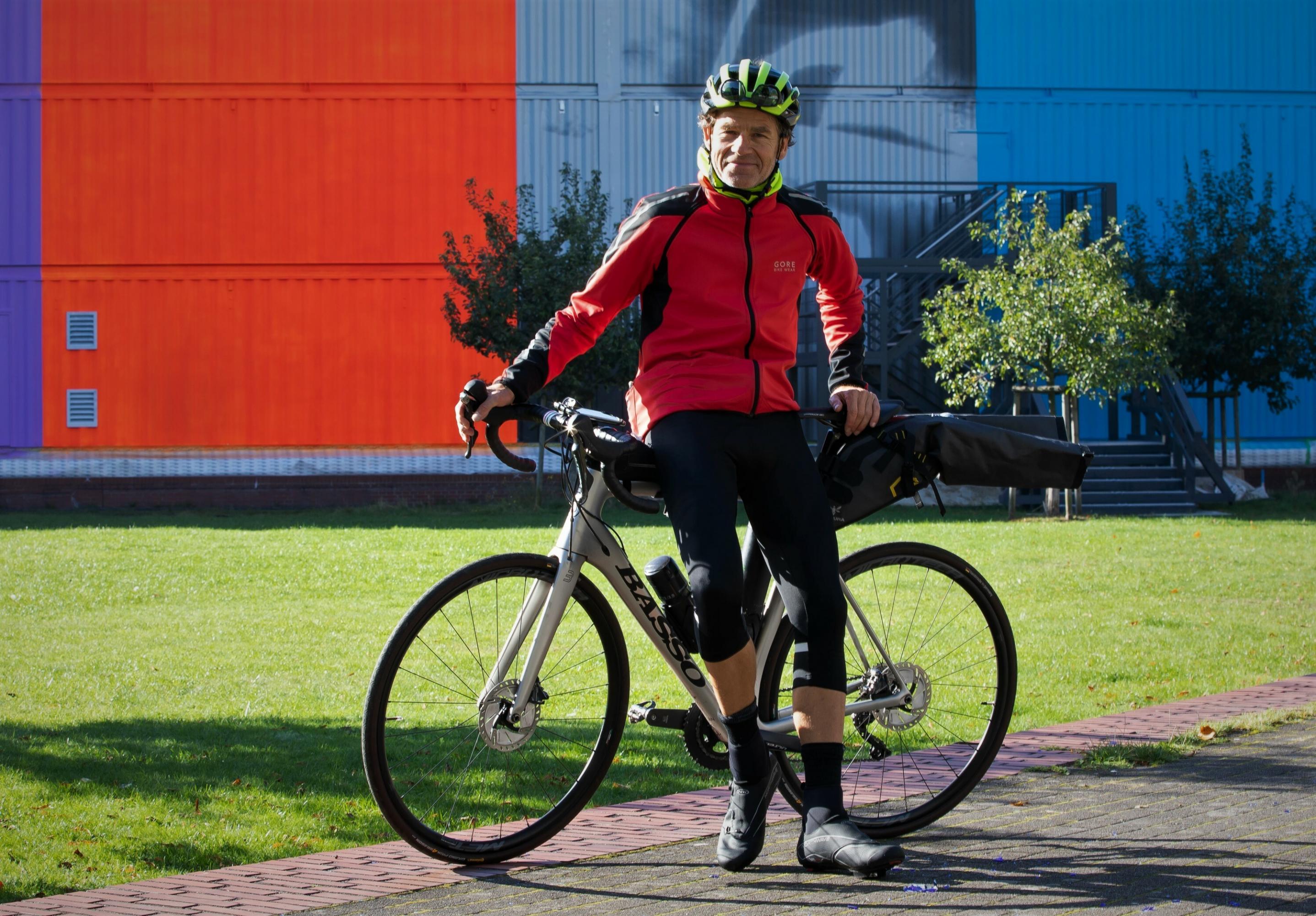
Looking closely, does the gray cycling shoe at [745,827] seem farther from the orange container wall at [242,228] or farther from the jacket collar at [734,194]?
the orange container wall at [242,228]

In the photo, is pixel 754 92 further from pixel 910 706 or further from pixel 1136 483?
pixel 1136 483

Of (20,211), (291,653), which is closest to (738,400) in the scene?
(291,653)

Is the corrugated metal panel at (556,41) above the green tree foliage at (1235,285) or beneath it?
above

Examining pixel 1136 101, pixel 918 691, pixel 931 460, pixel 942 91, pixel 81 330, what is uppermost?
pixel 942 91

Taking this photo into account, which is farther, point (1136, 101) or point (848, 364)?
point (1136, 101)

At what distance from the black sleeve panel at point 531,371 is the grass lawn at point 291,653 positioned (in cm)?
145

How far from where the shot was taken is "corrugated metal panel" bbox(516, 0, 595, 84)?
2534 cm

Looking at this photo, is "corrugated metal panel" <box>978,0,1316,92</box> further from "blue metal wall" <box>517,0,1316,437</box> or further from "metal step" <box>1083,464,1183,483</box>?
"metal step" <box>1083,464,1183,483</box>

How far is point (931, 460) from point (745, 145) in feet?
3.22

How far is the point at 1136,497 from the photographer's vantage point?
2014 cm

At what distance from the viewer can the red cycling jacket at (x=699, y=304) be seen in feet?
11.1

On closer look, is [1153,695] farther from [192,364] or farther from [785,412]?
[192,364]

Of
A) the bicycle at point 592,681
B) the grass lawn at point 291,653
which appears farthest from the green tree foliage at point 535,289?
the bicycle at point 592,681

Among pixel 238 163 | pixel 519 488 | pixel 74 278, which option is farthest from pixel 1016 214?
pixel 74 278
